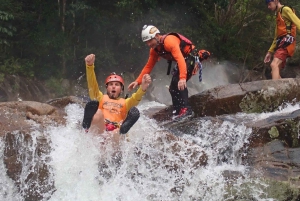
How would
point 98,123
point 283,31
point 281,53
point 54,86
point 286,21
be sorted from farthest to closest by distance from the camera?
point 54,86
point 281,53
point 283,31
point 286,21
point 98,123

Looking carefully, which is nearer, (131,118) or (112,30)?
(131,118)

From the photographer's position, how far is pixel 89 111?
4703 millimetres

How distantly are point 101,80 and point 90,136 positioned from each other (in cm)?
658

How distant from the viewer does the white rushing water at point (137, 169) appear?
4.88 m

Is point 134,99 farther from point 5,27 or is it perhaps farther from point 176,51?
point 5,27

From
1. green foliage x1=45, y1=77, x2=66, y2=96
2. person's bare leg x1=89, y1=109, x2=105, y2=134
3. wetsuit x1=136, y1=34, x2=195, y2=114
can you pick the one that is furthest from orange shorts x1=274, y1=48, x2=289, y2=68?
green foliage x1=45, y1=77, x2=66, y2=96

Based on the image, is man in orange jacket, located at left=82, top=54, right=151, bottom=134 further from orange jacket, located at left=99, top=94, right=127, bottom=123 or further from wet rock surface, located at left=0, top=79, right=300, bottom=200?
wet rock surface, located at left=0, top=79, right=300, bottom=200

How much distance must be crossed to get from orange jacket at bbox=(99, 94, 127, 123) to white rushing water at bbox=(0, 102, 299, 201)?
0.92ft

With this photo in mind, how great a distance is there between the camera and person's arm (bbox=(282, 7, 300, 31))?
6.67m

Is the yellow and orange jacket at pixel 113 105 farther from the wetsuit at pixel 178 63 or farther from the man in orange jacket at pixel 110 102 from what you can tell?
the wetsuit at pixel 178 63

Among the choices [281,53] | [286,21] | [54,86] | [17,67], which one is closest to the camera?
[286,21]

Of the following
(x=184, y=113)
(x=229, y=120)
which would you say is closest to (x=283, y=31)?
(x=229, y=120)

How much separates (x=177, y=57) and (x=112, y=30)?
6094mm

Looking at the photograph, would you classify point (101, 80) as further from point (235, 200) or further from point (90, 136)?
point (235, 200)
